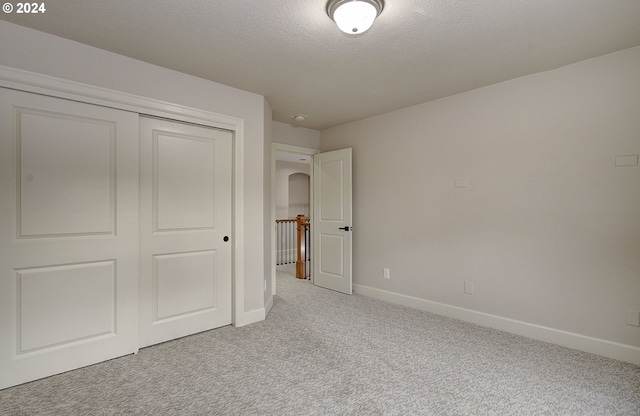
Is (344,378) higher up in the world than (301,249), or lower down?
lower down

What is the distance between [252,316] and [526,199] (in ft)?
10.0

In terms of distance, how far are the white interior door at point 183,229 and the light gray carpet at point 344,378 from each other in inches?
9.2

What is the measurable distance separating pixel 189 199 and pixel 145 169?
1.52 ft

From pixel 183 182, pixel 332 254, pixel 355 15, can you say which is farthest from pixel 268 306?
pixel 355 15

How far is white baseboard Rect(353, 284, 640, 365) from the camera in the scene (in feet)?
8.09

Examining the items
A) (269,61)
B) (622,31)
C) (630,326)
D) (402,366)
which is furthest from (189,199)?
(630,326)

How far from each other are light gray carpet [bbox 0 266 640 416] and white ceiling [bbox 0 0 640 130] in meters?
2.51

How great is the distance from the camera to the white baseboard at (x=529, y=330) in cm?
247

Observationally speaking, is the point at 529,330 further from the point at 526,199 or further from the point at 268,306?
the point at 268,306

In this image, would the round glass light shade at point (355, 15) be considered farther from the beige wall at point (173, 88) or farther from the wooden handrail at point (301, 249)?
the wooden handrail at point (301, 249)

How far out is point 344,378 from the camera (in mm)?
2189

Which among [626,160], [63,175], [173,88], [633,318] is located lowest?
[633,318]

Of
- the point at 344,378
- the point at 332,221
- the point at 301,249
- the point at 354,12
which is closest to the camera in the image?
the point at 354,12

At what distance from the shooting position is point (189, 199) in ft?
9.62
